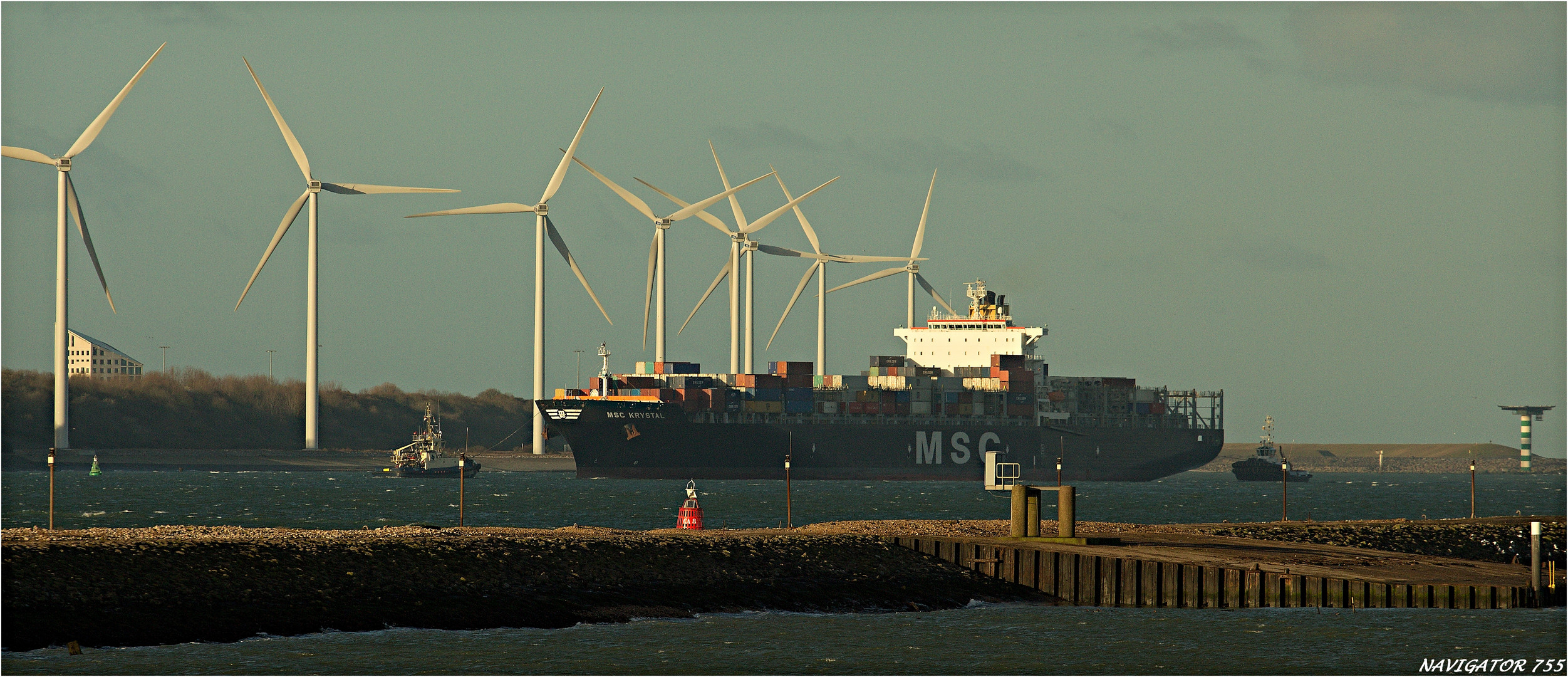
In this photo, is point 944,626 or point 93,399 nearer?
point 944,626

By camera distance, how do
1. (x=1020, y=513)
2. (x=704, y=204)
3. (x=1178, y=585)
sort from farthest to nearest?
(x=704, y=204) → (x=1020, y=513) → (x=1178, y=585)

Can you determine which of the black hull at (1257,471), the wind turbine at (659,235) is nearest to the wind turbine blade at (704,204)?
the wind turbine at (659,235)

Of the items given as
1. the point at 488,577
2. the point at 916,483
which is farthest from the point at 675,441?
the point at 488,577

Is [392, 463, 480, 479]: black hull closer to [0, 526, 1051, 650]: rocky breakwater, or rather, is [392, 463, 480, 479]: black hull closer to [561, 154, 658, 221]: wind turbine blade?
[561, 154, 658, 221]: wind turbine blade

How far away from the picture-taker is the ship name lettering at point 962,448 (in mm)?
128750

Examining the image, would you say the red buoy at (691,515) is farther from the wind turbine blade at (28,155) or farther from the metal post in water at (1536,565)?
the wind turbine blade at (28,155)

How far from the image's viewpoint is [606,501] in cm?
8562

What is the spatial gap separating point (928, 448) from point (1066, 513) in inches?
3425

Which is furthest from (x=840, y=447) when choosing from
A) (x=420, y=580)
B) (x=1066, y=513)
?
(x=420, y=580)

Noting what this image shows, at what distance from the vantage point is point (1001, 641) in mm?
32469

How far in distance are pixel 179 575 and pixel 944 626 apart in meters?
15.4

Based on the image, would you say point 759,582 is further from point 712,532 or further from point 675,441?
point 675,441

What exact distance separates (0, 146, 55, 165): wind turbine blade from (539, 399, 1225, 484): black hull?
123 feet

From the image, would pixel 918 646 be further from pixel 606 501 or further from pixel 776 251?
pixel 776 251
